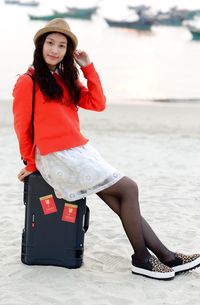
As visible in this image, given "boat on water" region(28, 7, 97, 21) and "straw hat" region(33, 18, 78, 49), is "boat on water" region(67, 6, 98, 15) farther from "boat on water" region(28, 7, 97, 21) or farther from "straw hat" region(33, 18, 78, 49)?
"straw hat" region(33, 18, 78, 49)

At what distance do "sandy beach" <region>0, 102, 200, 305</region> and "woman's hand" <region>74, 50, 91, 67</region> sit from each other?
1.26 meters

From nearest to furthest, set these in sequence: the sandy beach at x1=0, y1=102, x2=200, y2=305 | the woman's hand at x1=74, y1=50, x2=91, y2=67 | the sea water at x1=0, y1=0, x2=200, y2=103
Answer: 1. the sandy beach at x1=0, y1=102, x2=200, y2=305
2. the woman's hand at x1=74, y1=50, x2=91, y2=67
3. the sea water at x1=0, y1=0, x2=200, y2=103

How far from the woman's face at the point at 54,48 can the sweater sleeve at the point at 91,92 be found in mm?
189

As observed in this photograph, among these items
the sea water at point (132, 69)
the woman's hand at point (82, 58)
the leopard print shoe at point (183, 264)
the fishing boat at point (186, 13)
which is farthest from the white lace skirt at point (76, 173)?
the fishing boat at point (186, 13)

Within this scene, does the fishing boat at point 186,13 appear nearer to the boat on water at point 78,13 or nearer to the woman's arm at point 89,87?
the boat on water at point 78,13

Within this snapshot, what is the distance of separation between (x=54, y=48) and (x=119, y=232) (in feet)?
5.44

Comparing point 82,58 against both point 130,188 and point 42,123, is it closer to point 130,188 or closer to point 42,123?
point 42,123

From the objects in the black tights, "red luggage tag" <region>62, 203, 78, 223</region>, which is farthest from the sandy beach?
"red luggage tag" <region>62, 203, 78, 223</region>

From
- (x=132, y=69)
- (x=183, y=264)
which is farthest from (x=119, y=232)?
(x=132, y=69)

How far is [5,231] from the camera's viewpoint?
4348 millimetres

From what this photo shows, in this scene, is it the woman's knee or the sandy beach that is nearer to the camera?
the sandy beach

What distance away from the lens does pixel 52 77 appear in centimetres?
340

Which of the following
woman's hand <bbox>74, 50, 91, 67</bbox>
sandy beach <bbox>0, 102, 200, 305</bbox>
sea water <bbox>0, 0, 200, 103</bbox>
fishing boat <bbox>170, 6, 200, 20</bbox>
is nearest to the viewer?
sandy beach <bbox>0, 102, 200, 305</bbox>

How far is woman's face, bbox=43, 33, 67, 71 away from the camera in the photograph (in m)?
3.37
